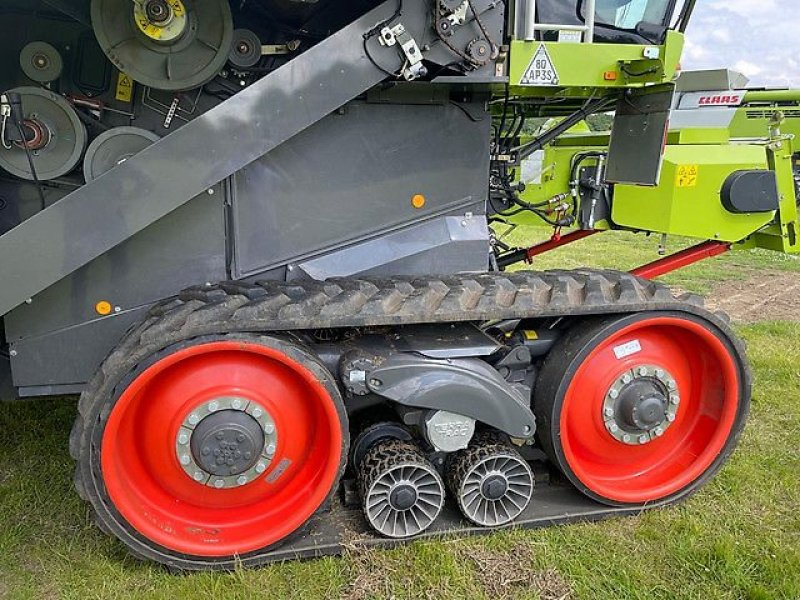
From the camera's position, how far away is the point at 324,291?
Answer: 273 centimetres

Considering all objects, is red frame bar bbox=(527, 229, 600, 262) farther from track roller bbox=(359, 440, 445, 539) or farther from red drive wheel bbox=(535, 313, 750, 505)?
track roller bbox=(359, 440, 445, 539)

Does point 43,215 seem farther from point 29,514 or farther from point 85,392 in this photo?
point 29,514

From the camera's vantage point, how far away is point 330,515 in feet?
9.78

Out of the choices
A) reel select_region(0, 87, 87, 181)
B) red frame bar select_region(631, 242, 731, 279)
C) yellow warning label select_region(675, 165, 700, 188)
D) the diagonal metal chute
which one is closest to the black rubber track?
the diagonal metal chute

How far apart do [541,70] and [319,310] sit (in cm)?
135

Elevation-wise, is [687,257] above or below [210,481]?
above

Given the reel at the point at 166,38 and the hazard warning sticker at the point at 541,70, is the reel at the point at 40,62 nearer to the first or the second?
the reel at the point at 166,38

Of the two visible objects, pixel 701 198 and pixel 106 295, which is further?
pixel 701 198

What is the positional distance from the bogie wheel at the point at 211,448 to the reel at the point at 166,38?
1.08 metres

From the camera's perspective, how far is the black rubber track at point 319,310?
248cm

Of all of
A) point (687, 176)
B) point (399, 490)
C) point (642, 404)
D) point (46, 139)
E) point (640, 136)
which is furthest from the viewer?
point (687, 176)

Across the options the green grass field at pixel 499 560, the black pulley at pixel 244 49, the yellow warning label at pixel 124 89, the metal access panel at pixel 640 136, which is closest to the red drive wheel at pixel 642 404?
the green grass field at pixel 499 560

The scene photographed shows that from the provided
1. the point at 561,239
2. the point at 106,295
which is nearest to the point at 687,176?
the point at 561,239

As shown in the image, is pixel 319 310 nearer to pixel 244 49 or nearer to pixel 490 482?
pixel 490 482
